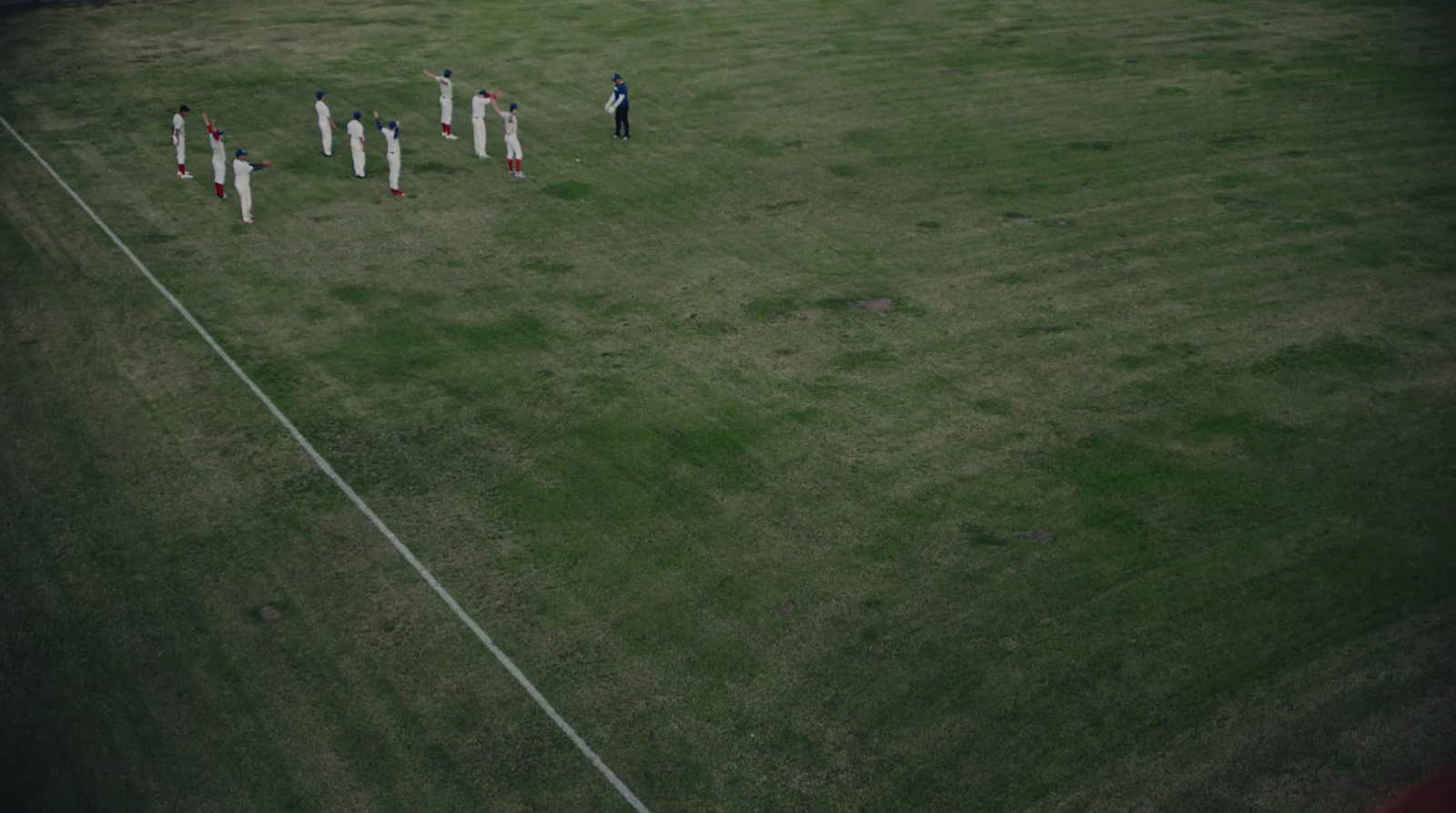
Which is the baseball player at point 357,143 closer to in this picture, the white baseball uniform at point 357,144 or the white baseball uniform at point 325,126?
the white baseball uniform at point 357,144

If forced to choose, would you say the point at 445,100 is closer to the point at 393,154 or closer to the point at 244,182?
the point at 393,154

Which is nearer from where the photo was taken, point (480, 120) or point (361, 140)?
point (361, 140)

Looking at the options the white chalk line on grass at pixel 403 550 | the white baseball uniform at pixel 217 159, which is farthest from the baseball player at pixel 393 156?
the white chalk line on grass at pixel 403 550

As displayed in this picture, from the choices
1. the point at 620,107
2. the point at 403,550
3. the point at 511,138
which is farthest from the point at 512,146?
the point at 403,550

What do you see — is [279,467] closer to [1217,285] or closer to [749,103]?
[1217,285]

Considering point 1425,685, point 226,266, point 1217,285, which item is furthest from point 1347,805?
point 226,266

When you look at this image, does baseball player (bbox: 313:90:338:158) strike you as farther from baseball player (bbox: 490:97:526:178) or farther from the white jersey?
the white jersey

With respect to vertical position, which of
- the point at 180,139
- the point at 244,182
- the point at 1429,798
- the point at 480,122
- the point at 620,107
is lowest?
the point at 1429,798

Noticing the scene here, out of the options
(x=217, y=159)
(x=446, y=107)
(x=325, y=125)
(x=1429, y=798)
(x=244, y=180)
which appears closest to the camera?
(x=1429, y=798)
